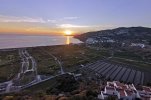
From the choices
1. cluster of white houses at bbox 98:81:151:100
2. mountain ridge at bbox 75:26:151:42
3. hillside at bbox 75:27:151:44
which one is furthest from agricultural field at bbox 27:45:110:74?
mountain ridge at bbox 75:26:151:42

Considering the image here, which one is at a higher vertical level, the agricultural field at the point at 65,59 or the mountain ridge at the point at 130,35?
the mountain ridge at the point at 130,35

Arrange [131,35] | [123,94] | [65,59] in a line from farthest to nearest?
[131,35]
[65,59]
[123,94]

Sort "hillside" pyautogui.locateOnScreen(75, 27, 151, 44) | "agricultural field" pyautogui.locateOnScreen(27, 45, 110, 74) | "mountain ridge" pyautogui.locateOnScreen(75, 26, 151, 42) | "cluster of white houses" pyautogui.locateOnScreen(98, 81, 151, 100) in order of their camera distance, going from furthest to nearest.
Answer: "mountain ridge" pyautogui.locateOnScreen(75, 26, 151, 42)
"hillside" pyautogui.locateOnScreen(75, 27, 151, 44)
"agricultural field" pyautogui.locateOnScreen(27, 45, 110, 74)
"cluster of white houses" pyautogui.locateOnScreen(98, 81, 151, 100)

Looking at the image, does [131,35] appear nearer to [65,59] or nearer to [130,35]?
[130,35]

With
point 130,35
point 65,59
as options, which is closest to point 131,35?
point 130,35

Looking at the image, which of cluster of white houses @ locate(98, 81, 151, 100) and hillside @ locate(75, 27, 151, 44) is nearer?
cluster of white houses @ locate(98, 81, 151, 100)

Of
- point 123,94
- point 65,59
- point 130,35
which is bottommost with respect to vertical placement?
point 65,59

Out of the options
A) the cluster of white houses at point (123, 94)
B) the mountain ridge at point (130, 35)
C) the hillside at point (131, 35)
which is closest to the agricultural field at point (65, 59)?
the cluster of white houses at point (123, 94)

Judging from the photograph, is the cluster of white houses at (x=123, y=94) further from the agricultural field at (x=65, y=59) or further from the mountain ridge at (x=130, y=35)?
the mountain ridge at (x=130, y=35)

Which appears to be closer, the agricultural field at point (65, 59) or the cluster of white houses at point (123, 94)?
the cluster of white houses at point (123, 94)

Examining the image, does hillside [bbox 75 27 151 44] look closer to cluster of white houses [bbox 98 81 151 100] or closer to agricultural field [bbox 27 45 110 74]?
agricultural field [bbox 27 45 110 74]

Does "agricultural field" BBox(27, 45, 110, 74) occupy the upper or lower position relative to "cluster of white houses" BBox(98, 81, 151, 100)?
lower
